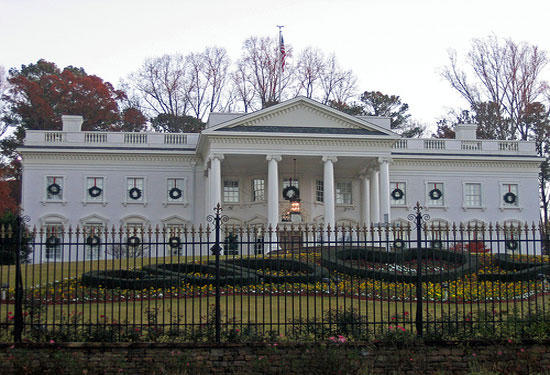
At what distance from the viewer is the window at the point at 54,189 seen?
128 feet

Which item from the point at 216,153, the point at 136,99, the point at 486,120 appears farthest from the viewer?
the point at 136,99

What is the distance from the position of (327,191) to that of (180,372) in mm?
26546

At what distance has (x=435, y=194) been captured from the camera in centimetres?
4203

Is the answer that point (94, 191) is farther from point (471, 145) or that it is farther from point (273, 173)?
point (471, 145)

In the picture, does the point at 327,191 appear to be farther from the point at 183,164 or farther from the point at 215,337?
the point at 215,337

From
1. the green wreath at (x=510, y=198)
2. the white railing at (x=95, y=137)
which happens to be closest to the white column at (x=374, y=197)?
the green wreath at (x=510, y=198)

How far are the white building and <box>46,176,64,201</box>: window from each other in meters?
0.06

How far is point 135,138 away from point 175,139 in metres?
2.59

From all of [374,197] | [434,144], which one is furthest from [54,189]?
[434,144]

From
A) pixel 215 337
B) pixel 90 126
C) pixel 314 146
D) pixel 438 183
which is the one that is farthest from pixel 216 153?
pixel 215 337

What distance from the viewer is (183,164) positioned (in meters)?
40.5

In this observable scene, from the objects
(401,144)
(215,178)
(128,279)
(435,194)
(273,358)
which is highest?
(401,144)

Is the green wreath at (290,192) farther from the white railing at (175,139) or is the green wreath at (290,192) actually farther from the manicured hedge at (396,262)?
the manicured hedge at (396,262)

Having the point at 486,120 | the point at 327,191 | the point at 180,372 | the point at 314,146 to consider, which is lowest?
the point at 180,372
